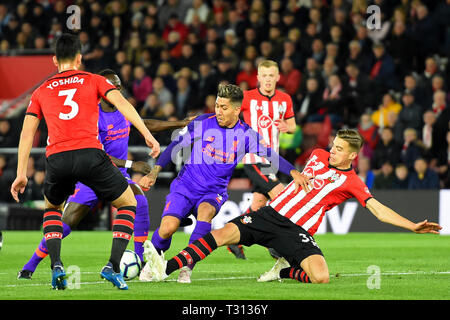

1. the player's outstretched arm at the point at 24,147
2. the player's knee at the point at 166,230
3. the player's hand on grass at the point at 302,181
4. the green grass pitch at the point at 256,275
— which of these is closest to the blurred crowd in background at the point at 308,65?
the green grass pitch at the point at 256,275

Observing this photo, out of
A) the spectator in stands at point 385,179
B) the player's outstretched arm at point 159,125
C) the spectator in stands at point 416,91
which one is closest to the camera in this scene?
the player's outstretched arm at point 159,125

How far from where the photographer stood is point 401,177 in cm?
1634

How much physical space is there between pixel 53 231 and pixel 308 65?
11319 mm

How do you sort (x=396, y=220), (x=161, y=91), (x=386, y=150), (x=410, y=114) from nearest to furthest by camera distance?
(x=396, y=220)
(x=410, y=114)
(x=386, y=150)
(x=161, y=91)

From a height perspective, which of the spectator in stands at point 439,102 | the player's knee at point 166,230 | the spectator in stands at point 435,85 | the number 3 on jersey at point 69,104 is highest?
the spectator in stands at point 435,85

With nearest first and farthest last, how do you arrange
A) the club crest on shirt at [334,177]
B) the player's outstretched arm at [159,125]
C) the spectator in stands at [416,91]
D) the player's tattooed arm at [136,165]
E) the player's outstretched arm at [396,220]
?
the player's outstretched arm at [396,220]
the club crest on shirt at [334,177]
the player's tattooed arm at [136,165]
the player's outstretched arm at [159,125]
the spectator in stands at [416,91]

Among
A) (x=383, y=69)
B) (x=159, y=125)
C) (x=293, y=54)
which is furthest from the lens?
(x=293, y=54)

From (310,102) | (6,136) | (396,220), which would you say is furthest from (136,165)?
Answer: (6,136)

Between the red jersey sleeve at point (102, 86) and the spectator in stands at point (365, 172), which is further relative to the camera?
the spectator in stands at point (365, 172)

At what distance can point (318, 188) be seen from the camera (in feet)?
26.5

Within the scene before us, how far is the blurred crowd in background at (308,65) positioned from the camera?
54.7ft

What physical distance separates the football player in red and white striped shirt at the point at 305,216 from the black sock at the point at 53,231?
1.15 metres

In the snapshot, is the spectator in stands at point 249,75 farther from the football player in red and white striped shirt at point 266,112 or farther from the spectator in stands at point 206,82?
the football player in red and white striped shirt at point 266,112

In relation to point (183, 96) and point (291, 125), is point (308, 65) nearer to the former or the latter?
point (183, 96)
